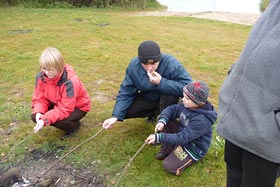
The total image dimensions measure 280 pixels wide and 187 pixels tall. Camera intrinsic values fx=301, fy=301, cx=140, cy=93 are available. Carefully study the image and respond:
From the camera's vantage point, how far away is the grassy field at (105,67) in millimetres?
2889

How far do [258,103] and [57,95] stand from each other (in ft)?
6.90

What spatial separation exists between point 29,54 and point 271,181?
5.93m

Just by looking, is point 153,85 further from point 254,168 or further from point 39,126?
point 254,168

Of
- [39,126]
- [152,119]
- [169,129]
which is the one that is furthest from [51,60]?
[152,119]

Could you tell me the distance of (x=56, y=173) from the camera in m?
2.76

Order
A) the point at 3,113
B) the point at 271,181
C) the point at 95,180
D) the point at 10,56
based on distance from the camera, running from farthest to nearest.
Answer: the point at 10,56, the point at 3,113, the point at 95,180, the point at 271,181

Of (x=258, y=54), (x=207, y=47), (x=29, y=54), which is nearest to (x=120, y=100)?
(x=258, y=54)

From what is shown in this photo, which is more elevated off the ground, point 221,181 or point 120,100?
point 120,100

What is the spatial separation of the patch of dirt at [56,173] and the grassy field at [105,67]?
83 mm

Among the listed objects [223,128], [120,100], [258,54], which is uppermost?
[258,54]

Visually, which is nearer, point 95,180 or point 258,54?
point 258,54

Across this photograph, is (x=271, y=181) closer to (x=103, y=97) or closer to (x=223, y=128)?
(x=223, y=128)

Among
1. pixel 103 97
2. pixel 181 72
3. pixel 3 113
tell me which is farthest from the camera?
pixel 103 97

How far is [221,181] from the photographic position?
2723mm
